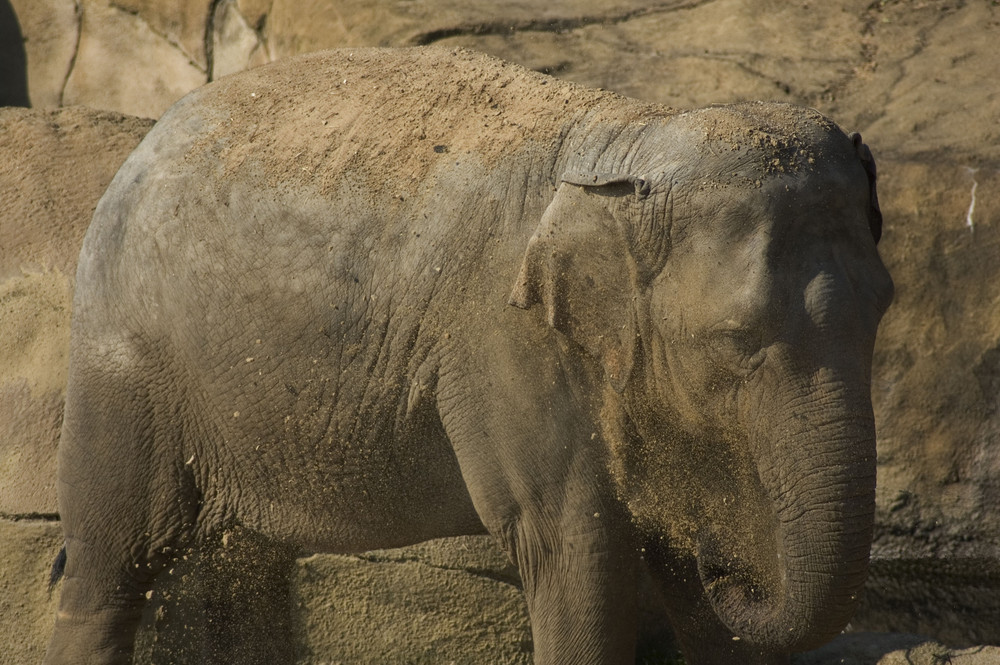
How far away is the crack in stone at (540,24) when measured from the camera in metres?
5.13

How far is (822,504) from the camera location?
7.81ft

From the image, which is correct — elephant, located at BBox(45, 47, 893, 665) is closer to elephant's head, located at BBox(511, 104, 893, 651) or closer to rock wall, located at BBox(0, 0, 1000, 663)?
elephant's head, located at BBox(511, 104, 893, 651)

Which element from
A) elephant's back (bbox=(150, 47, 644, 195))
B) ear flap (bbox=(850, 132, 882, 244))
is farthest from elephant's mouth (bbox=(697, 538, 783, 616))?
elephant's back (bbox=(150, 47, 644, 195))

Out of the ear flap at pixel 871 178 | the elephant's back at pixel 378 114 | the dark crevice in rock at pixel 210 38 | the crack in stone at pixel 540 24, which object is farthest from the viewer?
the dark crevice in rock at pixel 210 38

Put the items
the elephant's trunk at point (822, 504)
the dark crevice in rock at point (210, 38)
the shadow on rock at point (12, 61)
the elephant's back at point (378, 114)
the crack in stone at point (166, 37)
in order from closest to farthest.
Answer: the elephant's trunk at point (822, 504) → the elephant's back at point (378, 114) → the dark crevice in rock at point (210, 38) → the crack in stone at point (166, 37) → the shadow on rock at point (12, 61)

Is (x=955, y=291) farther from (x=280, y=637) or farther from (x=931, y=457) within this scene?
(x=280, y=637)

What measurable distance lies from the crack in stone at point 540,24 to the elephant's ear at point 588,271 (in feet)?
8.57

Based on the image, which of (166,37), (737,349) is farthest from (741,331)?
(166,37)

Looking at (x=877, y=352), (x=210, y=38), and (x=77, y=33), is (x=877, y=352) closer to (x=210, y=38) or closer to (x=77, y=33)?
(x=210, y=38)

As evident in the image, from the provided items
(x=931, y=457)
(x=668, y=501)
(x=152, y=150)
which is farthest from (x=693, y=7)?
(x=668, y=501)

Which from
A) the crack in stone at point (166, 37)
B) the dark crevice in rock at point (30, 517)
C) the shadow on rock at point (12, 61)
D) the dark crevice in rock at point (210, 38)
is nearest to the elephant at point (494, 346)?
the dark crevice in rock at point (30, 517)

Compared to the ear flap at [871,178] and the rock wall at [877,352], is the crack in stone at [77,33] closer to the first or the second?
the rock wall at [877,352]

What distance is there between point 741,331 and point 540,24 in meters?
3.26

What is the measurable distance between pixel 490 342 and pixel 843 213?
0.83 metres
